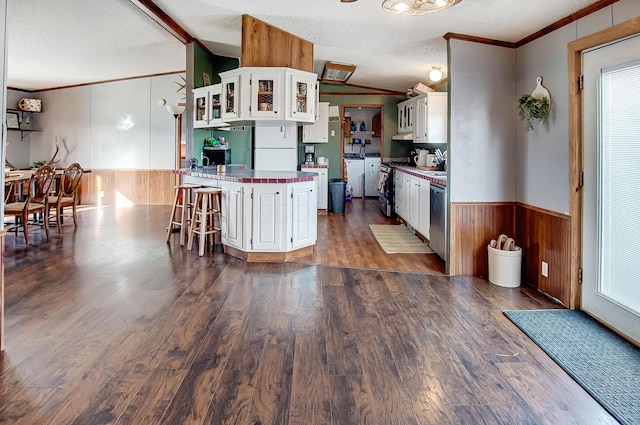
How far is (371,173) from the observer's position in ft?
32.4

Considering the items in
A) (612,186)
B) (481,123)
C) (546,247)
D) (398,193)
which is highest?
(481,123)

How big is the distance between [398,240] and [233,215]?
2.30m

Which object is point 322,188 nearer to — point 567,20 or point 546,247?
Result: point 546,247

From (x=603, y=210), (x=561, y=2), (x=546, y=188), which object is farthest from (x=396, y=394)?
(x=561, y=2)

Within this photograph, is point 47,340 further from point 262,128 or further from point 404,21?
point 262,128

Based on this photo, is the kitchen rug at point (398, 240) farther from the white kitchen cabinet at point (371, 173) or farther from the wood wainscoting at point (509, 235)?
the white kitchen cabinet at point (371, 173)

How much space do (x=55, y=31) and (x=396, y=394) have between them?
6033 millimetres

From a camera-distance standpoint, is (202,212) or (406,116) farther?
(406,116)

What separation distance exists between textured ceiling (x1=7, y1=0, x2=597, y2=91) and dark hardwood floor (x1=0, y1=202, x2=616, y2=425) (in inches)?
90.7

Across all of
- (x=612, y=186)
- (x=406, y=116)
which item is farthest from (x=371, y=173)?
(x=612, y=186)

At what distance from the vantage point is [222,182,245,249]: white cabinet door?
4609mm

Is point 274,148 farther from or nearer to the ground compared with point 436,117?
nearer to the ground

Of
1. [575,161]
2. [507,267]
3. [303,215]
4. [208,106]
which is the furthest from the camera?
[208,106]

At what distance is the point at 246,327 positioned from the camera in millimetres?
2854
